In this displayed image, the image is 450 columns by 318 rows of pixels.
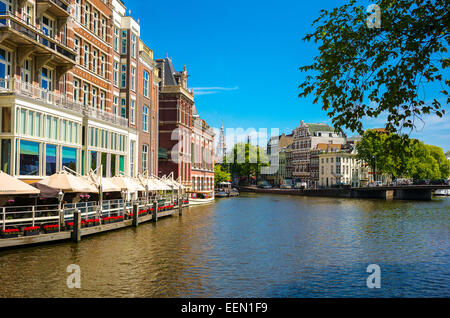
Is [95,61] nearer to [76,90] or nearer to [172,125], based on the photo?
[76,90]

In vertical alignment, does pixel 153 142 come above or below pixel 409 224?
above

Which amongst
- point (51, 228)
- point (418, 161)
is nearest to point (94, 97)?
point (51, 228)

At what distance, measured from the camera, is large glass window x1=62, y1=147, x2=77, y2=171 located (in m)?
32.5

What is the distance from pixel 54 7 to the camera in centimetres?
3225

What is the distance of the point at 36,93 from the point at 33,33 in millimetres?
4000

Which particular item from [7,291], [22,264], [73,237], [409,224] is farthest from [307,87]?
[409,224]

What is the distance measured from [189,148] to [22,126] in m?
45.7

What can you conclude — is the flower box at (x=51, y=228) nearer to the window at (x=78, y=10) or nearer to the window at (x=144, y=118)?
the window at (x=78, y=10)

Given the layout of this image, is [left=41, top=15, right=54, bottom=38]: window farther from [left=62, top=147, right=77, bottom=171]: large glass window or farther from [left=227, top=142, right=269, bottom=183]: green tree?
[left=227, top=142, right=269, bottom=183]: green tree

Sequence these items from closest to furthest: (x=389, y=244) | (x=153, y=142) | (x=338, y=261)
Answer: (x=338, y=261)
(x=389, y=244)
(x=153, y=142)
